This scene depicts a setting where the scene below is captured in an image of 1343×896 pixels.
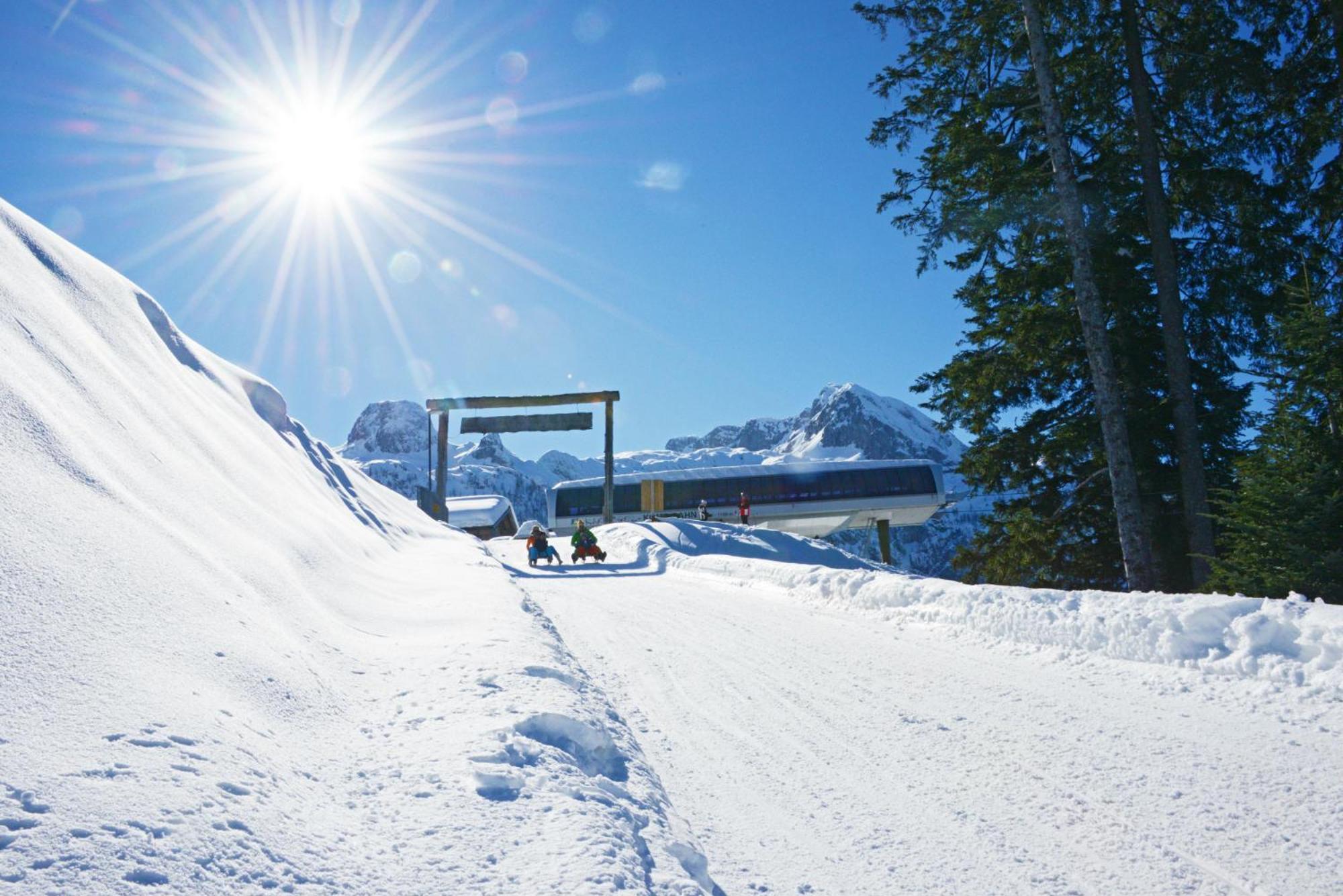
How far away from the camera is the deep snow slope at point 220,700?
1914 mm

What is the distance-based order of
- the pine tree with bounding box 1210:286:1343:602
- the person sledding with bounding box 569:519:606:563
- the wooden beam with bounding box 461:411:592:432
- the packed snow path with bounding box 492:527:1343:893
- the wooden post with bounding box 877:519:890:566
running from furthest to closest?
the wooden post with bounding box 877:519:890:566 < the wooden beam with bounding box 461:411:592:432 < the person sledding with bounding box 569:519:606:563 < the pine tree with bounding box 1210:286:1343:602 < the packed snow path with bounding box 492:527:1343:893

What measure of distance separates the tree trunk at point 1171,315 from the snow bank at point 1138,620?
5.69m

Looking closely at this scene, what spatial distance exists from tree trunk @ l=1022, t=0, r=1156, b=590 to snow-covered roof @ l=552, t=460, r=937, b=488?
105ft

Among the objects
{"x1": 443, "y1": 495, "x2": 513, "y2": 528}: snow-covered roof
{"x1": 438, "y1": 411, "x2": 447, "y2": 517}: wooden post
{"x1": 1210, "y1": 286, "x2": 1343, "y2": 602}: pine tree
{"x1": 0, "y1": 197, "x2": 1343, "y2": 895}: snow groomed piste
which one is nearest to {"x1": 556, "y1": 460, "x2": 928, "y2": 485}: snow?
{"x1": 443, "y1": 495, "x2": 513, "y2": 528}: snow-covered roof

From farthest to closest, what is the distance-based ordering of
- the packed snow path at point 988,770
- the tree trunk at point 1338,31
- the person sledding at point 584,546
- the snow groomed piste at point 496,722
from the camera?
the person sledding at point 584,546
the tree trunk at point 1338,31
the packed snow path at point 988,770
the snow groomed piste at point 496,722

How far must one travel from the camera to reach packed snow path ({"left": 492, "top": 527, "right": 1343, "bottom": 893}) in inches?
107

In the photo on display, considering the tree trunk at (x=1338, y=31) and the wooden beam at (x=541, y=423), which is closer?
the tree trunk at (x=1338, y=31)

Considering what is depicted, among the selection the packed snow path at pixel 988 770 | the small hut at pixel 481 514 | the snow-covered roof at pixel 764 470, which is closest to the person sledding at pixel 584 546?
the packed snow path at pixel 988 770

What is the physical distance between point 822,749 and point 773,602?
656 centimetres

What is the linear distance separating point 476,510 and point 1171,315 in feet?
132

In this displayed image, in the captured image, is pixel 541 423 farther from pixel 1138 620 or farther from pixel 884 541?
pixel 1138 620

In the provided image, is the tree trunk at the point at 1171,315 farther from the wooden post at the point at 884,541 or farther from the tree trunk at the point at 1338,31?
the wooden post at the point at 884,541

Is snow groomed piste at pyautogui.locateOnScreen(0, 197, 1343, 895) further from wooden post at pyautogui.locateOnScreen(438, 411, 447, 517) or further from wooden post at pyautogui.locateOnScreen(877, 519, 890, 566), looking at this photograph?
wooden post at pyautogui.locateOnScreen(877, 519, 890, 566)

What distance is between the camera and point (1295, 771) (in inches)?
130
